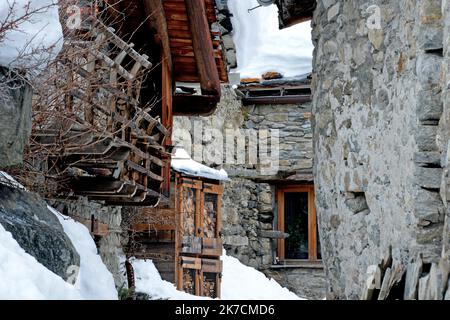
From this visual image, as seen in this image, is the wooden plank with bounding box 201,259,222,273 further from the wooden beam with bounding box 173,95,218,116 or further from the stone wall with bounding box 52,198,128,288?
the wooden beam with bounding box 173,95,218,116

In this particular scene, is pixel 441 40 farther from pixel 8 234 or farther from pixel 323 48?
pixel 8 234

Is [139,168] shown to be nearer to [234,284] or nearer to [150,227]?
[150,227]

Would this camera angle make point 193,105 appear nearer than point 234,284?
Yes

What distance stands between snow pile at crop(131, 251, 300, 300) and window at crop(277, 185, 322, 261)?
1.24 m

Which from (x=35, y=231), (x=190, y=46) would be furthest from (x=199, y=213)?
(x=35, y=231)

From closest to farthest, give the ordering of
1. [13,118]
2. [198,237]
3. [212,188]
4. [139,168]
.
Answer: [13,118], [139,168], [198,237], [212,188]

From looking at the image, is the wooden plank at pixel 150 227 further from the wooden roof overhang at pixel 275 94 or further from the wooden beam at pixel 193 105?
the wooden roof overhang at pixel 275 94

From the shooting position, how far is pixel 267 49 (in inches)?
663

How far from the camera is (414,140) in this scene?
4.29 meters

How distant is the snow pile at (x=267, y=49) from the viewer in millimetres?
16562

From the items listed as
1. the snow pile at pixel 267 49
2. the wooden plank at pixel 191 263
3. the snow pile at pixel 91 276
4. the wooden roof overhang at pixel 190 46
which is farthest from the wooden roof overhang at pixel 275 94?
the snow pile at pixel 91 276

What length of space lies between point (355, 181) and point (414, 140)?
1.05 meters

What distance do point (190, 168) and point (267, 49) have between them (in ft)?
17.8
